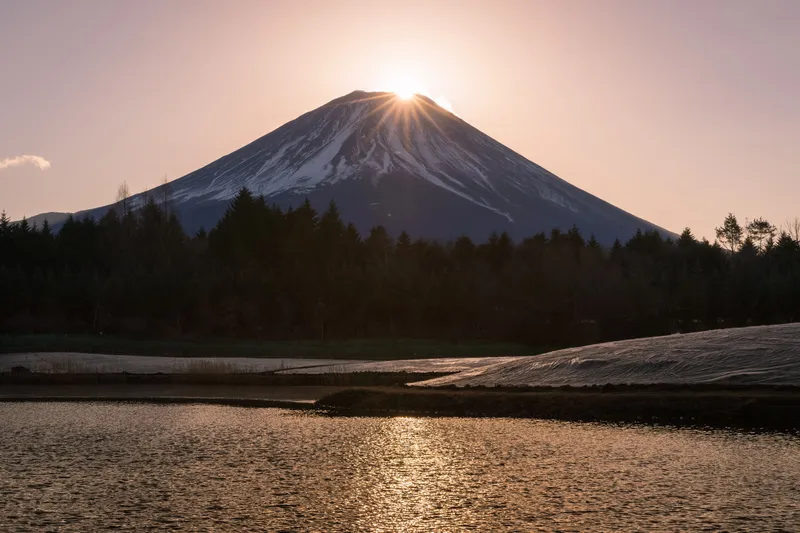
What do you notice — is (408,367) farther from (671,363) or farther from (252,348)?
(252,348)

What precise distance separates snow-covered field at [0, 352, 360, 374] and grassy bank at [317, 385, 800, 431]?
949 inches

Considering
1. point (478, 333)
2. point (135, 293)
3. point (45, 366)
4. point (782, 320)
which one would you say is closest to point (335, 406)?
point (45, 366)

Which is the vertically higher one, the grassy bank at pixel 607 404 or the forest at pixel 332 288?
the forest at pixel 332 288

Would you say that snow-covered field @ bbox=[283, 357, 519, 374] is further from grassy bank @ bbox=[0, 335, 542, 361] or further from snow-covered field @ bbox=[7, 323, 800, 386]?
grassy bank @ bbox=[0, 335, 542, 361]

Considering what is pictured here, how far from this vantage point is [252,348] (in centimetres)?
9212

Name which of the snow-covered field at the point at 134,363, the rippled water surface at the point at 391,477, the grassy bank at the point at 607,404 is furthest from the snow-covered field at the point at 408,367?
the rippled water surface at the point at 391,477

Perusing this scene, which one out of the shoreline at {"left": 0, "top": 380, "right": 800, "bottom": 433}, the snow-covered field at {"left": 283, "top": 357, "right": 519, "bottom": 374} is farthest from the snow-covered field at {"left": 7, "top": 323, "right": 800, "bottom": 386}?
the snow-covered field at {"left": 283, "top": 357, "right": 519, "bottom": 374}

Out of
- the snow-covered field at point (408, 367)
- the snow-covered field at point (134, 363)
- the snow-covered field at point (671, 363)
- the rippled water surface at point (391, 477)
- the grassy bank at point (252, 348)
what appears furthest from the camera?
the grassy bank at point (252, 348)

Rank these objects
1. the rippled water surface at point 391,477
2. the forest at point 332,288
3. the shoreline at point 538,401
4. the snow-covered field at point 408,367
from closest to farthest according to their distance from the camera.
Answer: the rippled water surface at point 391,477
the shoreline at point 538,401
the snow-covered field at point 408,367
the forest at point 332,288

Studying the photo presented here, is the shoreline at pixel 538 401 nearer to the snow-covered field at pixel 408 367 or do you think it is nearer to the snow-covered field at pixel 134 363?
the snow-covered field at pixel 408 367

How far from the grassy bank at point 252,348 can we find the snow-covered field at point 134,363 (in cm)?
621

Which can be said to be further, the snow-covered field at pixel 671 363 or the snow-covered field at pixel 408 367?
the snow-covered field at pixel 408 367

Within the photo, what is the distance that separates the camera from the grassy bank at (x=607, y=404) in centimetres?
3503

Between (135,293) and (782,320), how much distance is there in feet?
270
